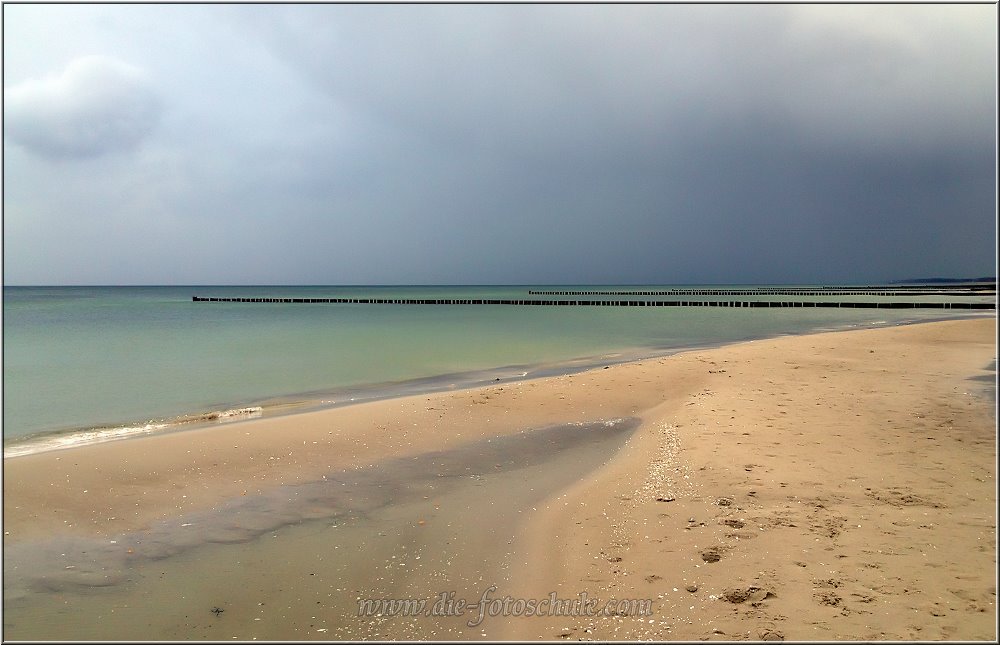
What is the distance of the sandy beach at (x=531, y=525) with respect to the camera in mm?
3516

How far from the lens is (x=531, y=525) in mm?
4977

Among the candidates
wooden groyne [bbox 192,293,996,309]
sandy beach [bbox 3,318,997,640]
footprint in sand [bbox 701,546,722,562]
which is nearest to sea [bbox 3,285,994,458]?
sandy beach [bbox 3,318,997,640]

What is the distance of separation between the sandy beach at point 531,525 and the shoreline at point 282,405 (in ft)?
4.80

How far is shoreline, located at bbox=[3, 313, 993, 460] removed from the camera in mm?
9141

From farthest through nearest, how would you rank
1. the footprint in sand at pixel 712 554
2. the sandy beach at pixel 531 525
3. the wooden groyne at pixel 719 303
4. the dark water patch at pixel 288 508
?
the wooden groyne at pixel 719 303
the dark water patch at pixel 288 508
the footprint in sand at pixel 712 554
the sandy beach at pixel 531 525

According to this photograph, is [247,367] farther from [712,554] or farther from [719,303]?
[719,303]

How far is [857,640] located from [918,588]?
0.82 metres

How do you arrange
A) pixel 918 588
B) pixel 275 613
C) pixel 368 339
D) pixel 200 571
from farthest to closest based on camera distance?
pixel 368 339, pixel 200 571, pixel 275 613, pixel 918 588

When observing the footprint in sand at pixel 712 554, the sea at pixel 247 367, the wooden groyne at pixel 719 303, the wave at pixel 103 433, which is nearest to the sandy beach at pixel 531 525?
the footprint in sand at pixel 712 554

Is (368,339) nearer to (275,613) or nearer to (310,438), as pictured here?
(310,438)

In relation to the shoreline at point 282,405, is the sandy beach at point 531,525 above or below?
above

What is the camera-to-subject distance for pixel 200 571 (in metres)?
4.34

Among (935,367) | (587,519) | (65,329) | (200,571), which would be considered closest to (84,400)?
(200,571)

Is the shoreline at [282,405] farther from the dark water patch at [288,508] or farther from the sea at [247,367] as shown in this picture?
the dark water patch at [288,508]
